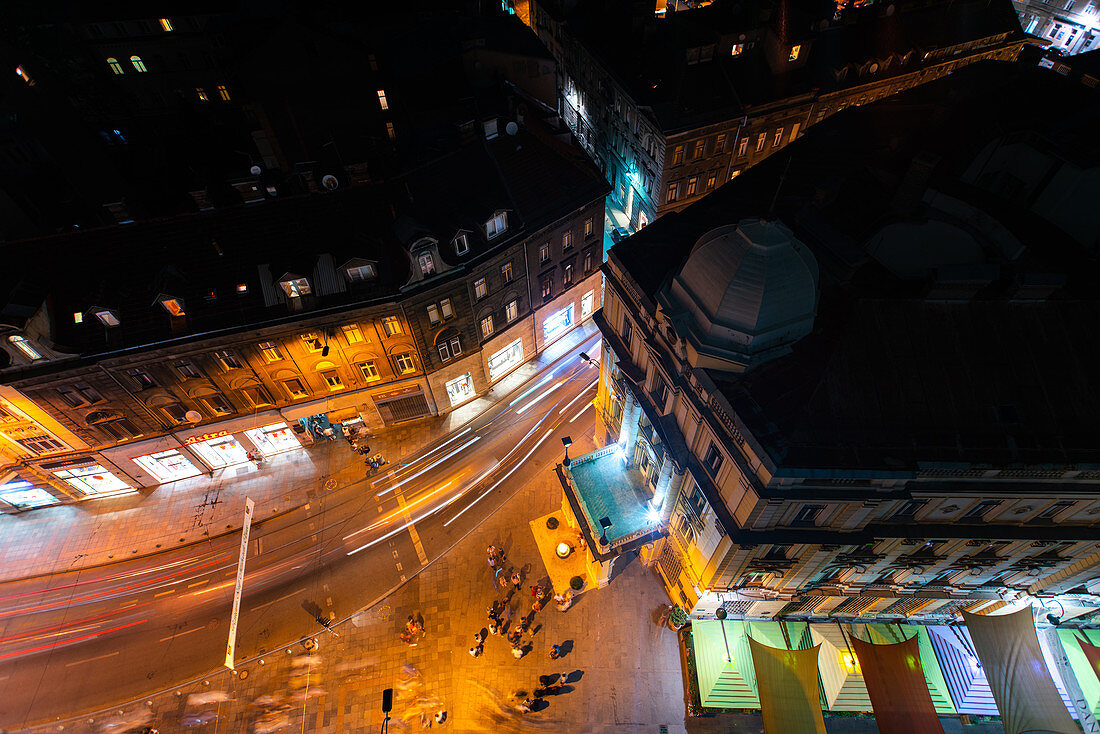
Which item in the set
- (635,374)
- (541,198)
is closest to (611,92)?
(541,198)

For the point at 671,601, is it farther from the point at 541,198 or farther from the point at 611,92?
the point at 611,92

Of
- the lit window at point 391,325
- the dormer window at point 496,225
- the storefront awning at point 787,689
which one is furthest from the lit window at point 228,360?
the storefront awning at point 787,689

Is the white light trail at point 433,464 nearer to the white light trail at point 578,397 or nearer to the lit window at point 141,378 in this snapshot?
the white light trail at point 578,397

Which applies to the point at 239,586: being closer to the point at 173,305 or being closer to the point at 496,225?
the point at 173,305

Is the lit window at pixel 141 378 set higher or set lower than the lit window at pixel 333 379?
lower

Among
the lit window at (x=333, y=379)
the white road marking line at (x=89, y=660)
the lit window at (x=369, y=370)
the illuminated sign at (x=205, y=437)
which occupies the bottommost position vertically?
the white road marking line at (x=89, y=660)

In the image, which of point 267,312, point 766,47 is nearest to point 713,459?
point 267,312

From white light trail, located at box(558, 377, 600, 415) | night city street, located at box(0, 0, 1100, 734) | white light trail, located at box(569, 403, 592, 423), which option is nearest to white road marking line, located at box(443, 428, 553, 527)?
night city street, located at box(0, 0, 1100, 734)
